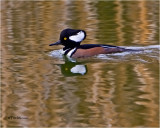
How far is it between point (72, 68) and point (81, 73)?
2.03 feet

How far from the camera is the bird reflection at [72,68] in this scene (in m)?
8.76

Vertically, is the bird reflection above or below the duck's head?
below

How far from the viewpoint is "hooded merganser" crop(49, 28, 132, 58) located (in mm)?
10070

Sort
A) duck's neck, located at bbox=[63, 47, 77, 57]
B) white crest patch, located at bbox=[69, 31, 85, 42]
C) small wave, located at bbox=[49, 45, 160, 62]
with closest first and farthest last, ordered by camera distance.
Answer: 1. small wave, located at bbox=[49, 45, 160, 62]
2. duck's neck, located at bbox=[63, 47, 77, 57]
3. white crest patch, located at bbox=[69, 31, 85, 42]

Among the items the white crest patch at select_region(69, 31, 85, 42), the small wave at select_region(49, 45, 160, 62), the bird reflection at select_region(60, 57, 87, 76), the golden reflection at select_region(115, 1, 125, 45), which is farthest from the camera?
the golden reflection at select_region(115, 1, 125, 45)

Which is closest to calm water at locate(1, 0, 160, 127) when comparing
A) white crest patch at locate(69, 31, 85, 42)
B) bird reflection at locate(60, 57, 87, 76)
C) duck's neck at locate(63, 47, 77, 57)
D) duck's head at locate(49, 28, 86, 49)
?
bird reflection at locate(60, 57, 87, 76)

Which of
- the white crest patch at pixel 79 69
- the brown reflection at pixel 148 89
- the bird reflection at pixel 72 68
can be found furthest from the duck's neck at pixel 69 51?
the brown reflection at pixel 148 89

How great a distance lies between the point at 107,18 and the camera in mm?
14258

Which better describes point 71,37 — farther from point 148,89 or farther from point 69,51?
point 148,89

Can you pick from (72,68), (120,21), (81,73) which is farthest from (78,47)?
(120,21)

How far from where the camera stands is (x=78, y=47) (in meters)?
10.3

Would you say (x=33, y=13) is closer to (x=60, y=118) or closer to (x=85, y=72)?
(x=85, y=72)

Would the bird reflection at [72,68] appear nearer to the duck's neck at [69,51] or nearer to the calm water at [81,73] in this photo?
the calm water at [81,73]

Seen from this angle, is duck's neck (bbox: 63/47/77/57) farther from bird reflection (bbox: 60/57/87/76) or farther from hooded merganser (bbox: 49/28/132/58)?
bird reflection (bbox: 60/57/87/76)
